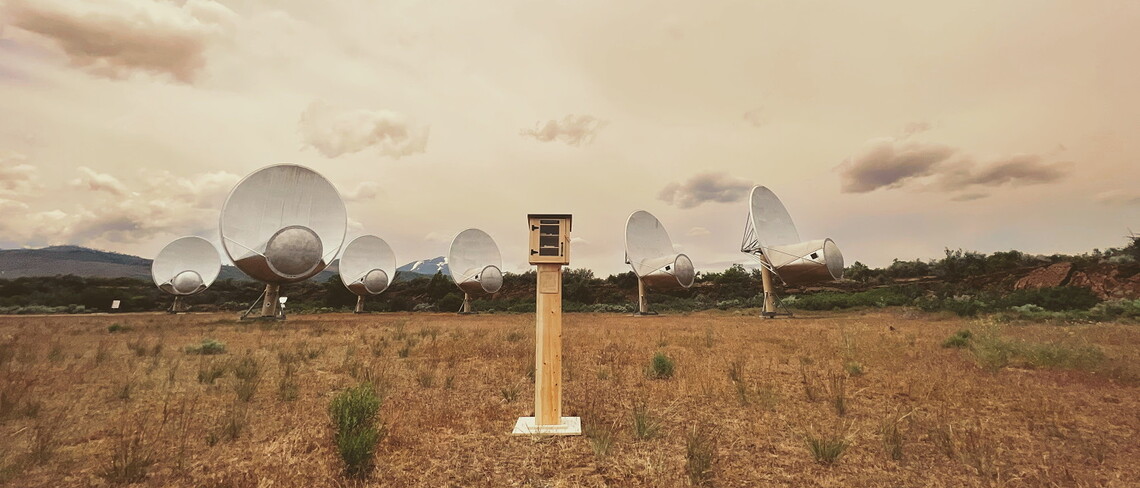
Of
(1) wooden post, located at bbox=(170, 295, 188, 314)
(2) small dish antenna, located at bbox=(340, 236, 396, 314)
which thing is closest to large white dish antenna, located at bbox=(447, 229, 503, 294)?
(2) small dish antenna, located at bbox=(340, 236, 396, 314)

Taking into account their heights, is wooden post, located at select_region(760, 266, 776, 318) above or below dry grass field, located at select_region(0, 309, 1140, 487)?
above

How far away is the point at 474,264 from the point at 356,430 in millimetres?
38390

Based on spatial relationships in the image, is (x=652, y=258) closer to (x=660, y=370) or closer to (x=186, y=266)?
(x=660, y=370)

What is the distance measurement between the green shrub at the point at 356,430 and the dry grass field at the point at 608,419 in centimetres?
21

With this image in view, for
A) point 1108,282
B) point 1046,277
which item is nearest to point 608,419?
point 1108,282

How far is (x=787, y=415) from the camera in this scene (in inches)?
268

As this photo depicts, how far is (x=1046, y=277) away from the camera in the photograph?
3328 centimetres

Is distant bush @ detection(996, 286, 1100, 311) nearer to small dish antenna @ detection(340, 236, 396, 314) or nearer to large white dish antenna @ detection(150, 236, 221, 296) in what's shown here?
small dish antenna @ detection(340, 236, 396, 314)

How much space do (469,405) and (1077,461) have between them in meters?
7.93

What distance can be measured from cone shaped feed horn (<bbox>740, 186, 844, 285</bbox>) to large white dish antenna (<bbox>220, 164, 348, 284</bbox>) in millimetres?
28305

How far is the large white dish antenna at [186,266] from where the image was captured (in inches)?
1566

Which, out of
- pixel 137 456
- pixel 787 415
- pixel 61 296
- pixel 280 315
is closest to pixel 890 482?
pixel 787 415

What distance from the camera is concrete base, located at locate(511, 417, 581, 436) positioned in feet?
20.0

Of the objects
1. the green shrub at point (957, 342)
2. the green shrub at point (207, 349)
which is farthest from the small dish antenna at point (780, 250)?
the green shrub at point (207, 349)
